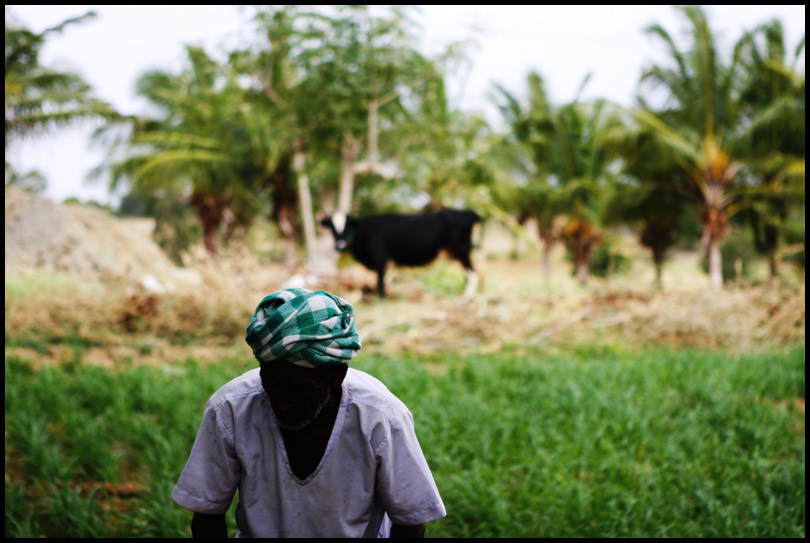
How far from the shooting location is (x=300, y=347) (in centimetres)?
132

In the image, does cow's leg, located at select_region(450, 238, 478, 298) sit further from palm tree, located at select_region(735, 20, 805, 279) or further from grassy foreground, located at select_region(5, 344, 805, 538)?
palm tree, located at select_region(735, 20, 805, 279)

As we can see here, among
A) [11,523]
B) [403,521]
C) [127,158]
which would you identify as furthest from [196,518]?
[127,158]

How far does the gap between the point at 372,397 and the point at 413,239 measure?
787 centimetres

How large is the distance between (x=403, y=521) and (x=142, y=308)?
5.82m

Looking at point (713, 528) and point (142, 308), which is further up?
point (142, 308)

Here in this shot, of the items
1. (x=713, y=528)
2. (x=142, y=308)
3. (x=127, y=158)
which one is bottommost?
(x=713, y=528)

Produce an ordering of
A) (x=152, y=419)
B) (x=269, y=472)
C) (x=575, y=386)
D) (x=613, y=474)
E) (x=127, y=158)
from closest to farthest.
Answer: (x=269, y=472)
(x=613, y=474)
(x=152, y=419)
(x=575, y=386)
(x=127, y=158)

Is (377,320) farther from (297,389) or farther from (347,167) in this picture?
(347,167)

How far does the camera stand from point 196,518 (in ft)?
5.15

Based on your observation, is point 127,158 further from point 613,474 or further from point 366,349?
point 613,474

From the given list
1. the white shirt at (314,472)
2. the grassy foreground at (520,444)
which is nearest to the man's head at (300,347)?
the white shirt at (314,472)

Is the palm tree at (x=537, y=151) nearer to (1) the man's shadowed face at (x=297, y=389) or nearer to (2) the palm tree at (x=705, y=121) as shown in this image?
(2) the palm tree at (x=705, y=121)

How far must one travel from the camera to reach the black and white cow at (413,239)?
9.10 metres

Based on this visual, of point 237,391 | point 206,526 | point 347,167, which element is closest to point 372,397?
point 237,391
